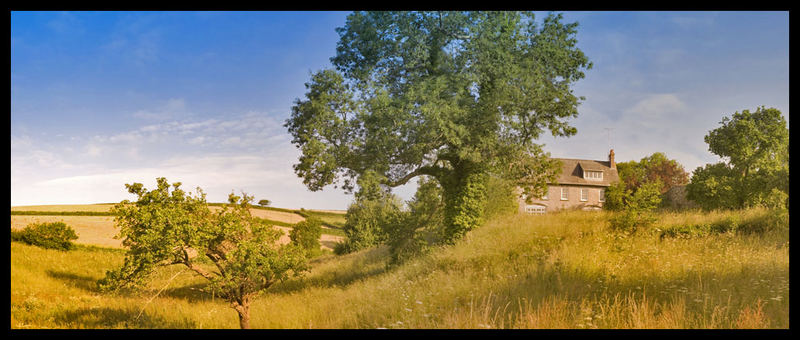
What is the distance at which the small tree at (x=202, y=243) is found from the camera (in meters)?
9.68

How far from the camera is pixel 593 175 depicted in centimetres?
4584

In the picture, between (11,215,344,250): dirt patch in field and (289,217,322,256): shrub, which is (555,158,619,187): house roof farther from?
(11,215,344,250): dirt patch in field

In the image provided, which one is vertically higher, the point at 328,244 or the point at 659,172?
the point at 659,172

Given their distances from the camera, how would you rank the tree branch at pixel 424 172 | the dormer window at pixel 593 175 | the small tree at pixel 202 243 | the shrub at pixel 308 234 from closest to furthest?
the small tree at pixel 202 243, the tree branch at pixel 424 172, the shrub at pixel 308 234, the dormer window at pixel 593 175

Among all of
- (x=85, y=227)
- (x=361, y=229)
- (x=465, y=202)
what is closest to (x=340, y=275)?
(x=465, y=202)

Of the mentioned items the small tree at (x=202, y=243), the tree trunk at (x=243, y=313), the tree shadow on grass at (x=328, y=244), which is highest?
the small tree at (x=202, y=243)

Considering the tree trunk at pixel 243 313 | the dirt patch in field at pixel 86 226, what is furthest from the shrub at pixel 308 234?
the tree trunk at pixel 243 313

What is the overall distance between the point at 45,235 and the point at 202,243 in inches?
554

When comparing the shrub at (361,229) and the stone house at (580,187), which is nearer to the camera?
the shrub at (361,229)

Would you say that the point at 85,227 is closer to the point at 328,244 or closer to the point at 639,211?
the point at 328,244

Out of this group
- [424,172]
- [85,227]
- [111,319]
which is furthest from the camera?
[85,227]

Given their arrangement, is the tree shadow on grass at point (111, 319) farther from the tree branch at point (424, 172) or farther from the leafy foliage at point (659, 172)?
the leafy foliage at point (659, 172)

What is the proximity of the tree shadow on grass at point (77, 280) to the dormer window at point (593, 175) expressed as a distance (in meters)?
42.4
